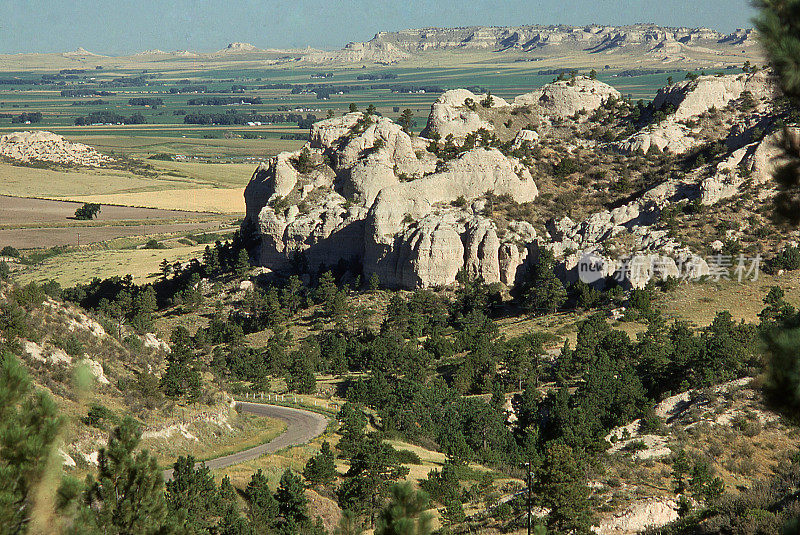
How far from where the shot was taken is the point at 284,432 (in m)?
49.2

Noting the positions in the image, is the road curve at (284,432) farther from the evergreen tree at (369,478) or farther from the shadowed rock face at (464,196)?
the shadowed rock face at (464,196)

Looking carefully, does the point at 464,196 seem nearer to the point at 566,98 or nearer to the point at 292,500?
the point at 566,98

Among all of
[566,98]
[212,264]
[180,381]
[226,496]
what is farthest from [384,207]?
[226,496]

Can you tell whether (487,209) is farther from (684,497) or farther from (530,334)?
(684,497)

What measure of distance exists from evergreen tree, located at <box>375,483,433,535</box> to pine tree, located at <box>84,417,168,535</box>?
9389 mm

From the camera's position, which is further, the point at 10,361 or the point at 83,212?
the point at 83,212

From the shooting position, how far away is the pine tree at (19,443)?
15734 mm

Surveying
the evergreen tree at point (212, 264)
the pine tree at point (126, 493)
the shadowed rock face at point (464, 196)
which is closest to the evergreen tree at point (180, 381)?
the pine tree at point (126, 493)

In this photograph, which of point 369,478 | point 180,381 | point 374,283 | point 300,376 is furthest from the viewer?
point 374,283

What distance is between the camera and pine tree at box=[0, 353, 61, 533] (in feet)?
51.6

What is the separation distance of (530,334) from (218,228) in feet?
258

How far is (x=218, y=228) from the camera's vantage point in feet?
442

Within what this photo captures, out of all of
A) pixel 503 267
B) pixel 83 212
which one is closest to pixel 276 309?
pixel 503 267

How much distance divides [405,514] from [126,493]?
34.1ft
